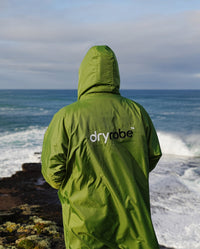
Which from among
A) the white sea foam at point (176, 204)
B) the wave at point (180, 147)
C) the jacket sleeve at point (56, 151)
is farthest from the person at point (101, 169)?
the wave at point (180, 147)

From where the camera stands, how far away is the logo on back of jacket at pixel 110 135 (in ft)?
5.37

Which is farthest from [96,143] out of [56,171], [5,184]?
[5,184]

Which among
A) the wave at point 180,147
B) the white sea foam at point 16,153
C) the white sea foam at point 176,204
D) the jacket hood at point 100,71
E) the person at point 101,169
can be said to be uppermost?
the jacket hood at point 100,71

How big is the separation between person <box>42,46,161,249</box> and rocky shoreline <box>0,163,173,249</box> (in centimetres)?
302

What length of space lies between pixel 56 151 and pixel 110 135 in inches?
13.8

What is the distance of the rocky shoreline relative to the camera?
436 cm

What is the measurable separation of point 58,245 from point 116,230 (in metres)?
3.08

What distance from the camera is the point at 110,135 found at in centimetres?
166

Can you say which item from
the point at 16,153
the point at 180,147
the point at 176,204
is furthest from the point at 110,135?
the point at 180,147

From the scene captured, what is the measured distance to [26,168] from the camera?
11375mm

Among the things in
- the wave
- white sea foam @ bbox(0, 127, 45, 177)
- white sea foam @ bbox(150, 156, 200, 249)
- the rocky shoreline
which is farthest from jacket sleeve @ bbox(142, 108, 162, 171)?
the wave

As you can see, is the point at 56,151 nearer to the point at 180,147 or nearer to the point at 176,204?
the point at 176,204

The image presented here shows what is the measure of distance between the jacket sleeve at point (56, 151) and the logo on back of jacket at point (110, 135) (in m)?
0.17

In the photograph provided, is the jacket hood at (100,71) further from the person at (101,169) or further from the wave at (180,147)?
the wave at (180,147)
